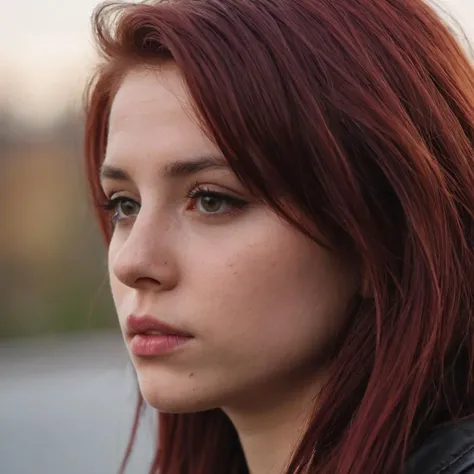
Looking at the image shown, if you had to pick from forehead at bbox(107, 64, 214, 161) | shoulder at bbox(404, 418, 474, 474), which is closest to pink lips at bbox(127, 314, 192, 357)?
forehead at bbox(107, 64, 214, 161)

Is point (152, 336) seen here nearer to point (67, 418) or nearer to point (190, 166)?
point (190, 166)

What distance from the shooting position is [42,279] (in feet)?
60.6

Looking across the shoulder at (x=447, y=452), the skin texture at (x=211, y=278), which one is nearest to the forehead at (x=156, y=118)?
the skin texture at (x=211, y=278)

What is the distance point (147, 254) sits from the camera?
2.12 metres

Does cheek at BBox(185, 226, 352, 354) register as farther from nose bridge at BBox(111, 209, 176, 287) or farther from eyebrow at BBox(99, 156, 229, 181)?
eyebrow at BBox(99, 156, 229, 181)

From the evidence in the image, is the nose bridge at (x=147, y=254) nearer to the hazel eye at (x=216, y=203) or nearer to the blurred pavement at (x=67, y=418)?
the hazel eye at (x=216, y=203)

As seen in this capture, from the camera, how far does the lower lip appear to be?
→ 2.14 metres

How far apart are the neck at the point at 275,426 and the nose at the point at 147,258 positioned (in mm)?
411

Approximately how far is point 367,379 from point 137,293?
54 cm

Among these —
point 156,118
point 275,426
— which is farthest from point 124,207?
point 275,426

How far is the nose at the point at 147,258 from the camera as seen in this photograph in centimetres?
211

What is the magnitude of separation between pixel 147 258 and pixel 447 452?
0.74 m

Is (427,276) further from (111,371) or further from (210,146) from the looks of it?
(111,371)

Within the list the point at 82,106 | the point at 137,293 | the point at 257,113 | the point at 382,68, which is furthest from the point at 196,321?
the point at 82,106
